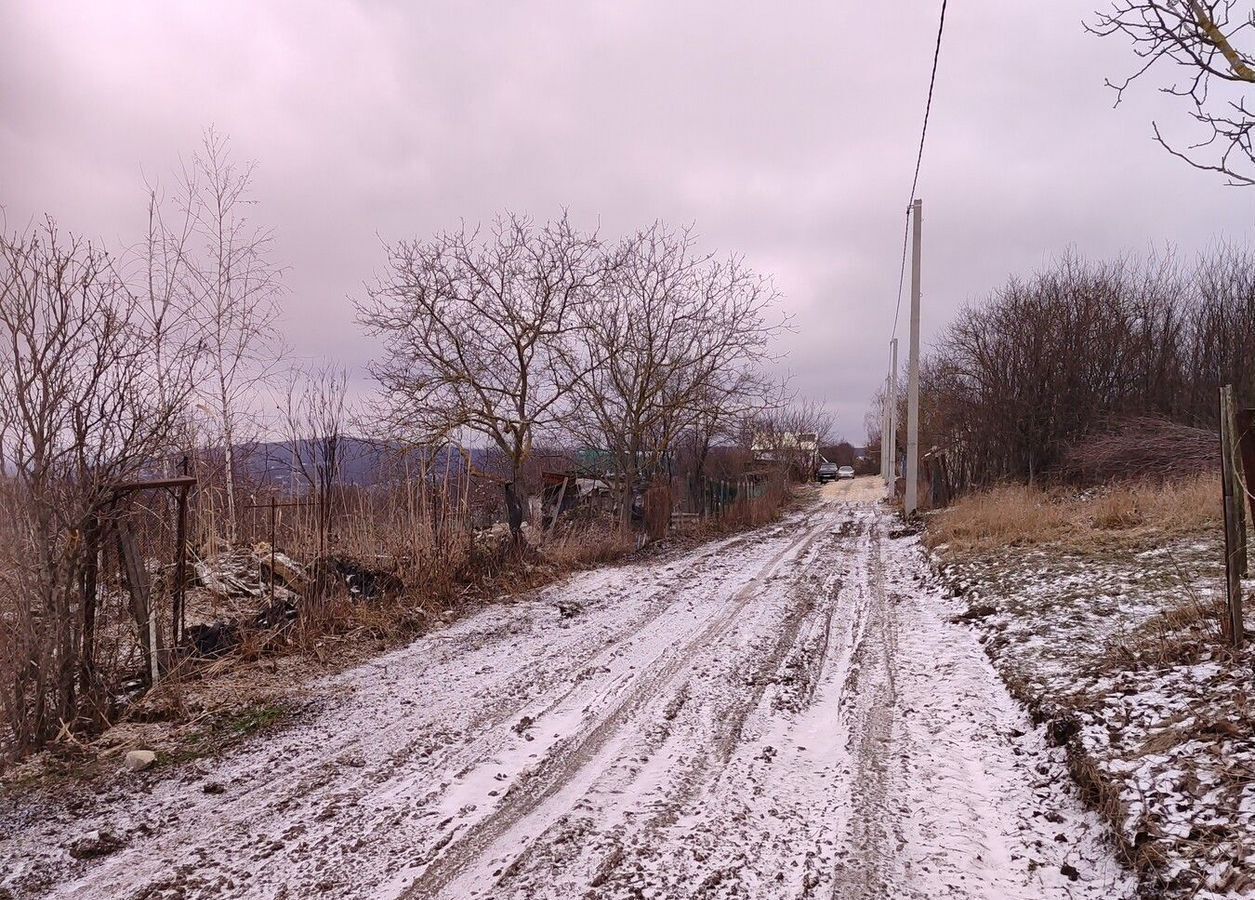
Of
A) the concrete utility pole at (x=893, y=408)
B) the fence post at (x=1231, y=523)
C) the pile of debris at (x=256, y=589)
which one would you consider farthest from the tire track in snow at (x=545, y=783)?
the concrete utility pole at (x=893, y=408)

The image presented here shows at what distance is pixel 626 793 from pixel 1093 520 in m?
9.42

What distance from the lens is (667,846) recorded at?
114 inches

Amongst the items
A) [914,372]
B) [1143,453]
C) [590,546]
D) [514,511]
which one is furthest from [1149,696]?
[914,372]

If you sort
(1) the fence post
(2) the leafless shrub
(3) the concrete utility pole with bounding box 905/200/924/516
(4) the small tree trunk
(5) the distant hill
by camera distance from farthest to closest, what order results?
(3) the concrete utility pole with bounding box 905/200/924/516
(2) the leafless shrub
(4) the small tree trunk
(5) the distant hill
(1) the fence post

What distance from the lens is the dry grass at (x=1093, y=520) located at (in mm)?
8656

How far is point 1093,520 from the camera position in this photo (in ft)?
32.8

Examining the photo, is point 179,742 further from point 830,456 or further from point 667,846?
point 830,456

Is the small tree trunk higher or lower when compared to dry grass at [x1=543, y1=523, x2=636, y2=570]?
higher

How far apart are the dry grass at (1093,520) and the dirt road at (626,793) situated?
4.40m

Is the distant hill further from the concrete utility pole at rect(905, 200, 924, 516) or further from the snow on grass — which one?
the concrete utility pole at rect(905, 200, 924, 516)

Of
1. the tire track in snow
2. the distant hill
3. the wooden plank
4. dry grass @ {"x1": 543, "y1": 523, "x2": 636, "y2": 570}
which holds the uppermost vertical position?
the distant hill

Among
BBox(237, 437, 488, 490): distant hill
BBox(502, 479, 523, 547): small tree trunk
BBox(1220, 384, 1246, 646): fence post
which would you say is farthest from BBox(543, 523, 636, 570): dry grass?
BBox(1220, 384, 1246, 646): fence post

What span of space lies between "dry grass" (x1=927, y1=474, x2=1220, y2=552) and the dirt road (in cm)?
Answer: 440

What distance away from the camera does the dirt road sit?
2.73 m
